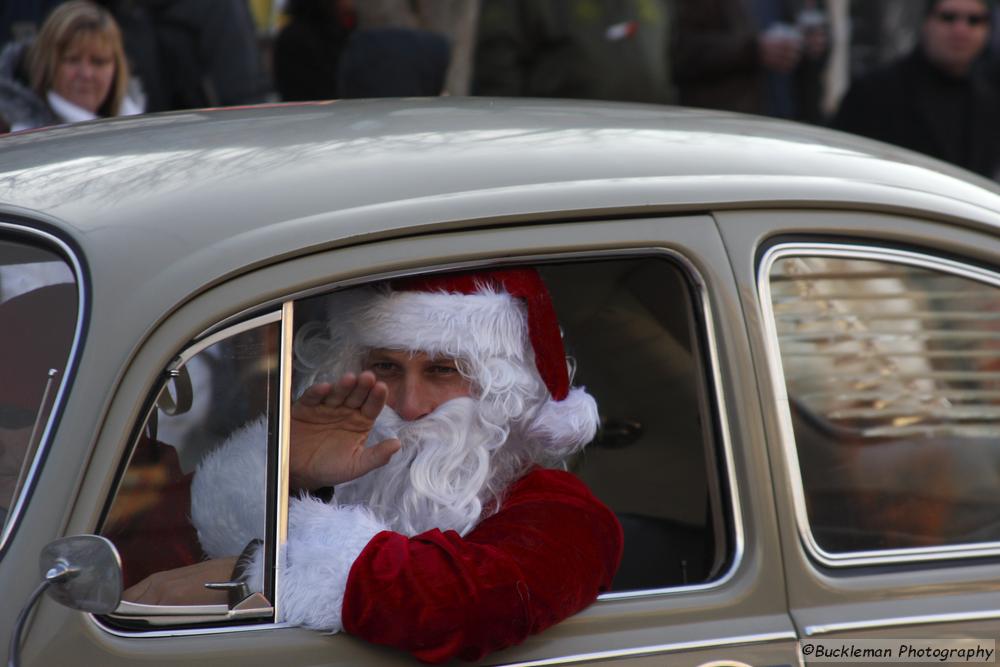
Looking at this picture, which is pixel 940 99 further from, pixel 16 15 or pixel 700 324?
pixel 700 324

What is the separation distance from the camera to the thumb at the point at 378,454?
2.13 meters

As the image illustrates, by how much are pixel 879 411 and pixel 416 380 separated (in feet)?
3.01

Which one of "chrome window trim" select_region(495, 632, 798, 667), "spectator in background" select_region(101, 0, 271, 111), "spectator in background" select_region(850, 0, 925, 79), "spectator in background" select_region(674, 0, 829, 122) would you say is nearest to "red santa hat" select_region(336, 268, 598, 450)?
"chrome window trim" select_region(495, 632, 798, 667)

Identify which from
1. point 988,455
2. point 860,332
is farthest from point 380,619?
point 988,455

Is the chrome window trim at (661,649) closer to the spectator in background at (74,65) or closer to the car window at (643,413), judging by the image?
the car window at (643,413)

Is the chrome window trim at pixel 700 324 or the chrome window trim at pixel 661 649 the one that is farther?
the chrome window trim at pixel 661 649

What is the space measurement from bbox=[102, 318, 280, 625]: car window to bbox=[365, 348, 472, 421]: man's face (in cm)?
42

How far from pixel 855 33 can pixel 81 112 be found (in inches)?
424

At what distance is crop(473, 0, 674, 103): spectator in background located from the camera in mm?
6137

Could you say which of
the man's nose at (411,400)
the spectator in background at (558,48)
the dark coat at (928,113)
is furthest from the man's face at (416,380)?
the dark coat at (928,113)

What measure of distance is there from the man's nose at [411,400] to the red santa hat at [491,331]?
0.07 meters

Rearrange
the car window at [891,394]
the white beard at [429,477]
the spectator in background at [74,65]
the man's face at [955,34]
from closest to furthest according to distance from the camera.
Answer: the white beard at [429,477] < the car window at [891,394] < the spectator in background at [74,65] < the man's face at [955,34]

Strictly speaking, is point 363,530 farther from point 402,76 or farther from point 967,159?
point 967,159

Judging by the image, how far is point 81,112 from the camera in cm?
462
